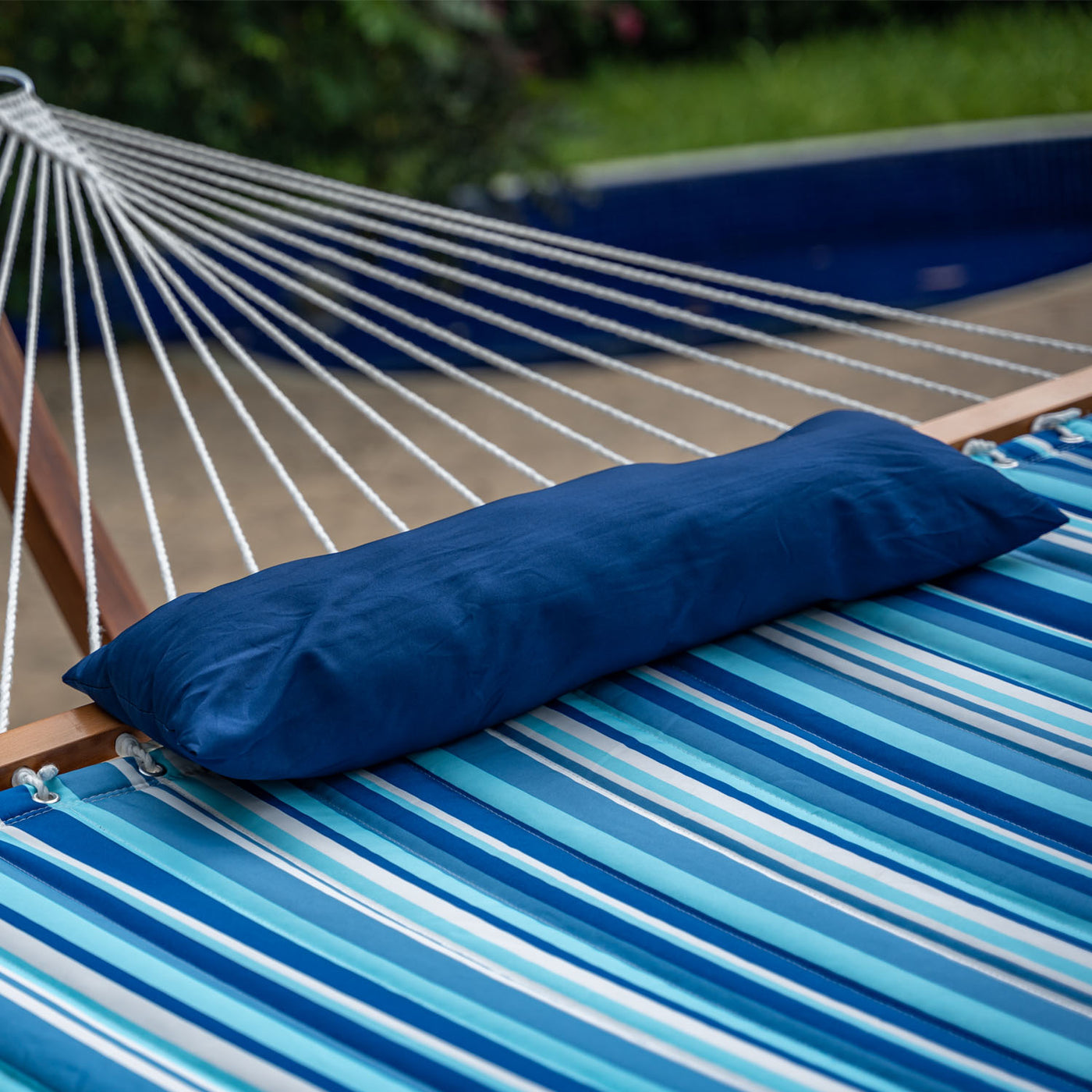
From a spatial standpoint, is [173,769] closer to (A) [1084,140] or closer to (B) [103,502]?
(B) [103,502]

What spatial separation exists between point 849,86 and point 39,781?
5800 millimetres

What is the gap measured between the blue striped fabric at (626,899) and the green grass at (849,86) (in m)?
4.19

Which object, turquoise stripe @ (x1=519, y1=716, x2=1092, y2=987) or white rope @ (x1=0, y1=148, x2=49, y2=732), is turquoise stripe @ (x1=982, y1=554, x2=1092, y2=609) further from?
white rope @ (x1=0, y1=148, x2=49, y2=732)

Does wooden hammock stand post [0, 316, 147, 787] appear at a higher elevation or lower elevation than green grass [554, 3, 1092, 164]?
lower

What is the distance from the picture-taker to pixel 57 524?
154 cm

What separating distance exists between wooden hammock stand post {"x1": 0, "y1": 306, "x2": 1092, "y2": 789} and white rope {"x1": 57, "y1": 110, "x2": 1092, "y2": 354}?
0.07 m

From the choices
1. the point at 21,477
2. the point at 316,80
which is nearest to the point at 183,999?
the point at 21,477

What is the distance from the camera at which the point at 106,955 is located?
812mm

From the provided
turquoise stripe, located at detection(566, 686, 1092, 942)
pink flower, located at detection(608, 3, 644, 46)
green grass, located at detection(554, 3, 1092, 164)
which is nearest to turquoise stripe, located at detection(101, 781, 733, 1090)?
turquoise stripe, located at detection(566, 686, 1092, 942)

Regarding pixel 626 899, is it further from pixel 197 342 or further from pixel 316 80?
pixel 316 80

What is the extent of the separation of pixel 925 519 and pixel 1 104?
1559 millimetres

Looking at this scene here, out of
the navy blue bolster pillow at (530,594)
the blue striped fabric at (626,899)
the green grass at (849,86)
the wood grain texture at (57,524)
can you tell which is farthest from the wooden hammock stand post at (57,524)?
the green grass at (849,86)

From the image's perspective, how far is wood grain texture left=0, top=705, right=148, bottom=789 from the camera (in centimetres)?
100

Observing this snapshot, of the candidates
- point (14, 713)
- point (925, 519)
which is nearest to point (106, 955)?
point (925, 519)
